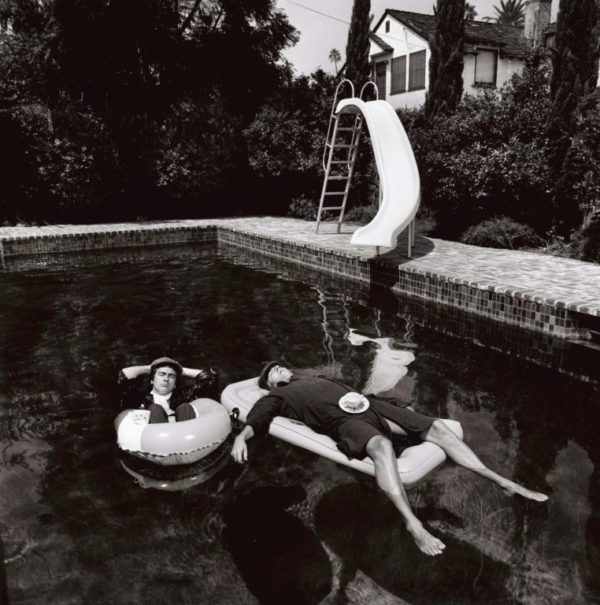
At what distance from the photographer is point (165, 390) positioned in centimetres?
505

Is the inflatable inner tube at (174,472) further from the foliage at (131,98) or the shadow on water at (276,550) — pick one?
the foliage at (131,98)

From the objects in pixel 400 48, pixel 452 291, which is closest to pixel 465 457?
pixel 452 291

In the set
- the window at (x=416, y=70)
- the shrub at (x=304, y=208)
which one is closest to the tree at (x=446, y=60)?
the shrub at (x=304, y=208)

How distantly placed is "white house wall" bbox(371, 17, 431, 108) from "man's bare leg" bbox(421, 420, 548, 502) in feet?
89.1

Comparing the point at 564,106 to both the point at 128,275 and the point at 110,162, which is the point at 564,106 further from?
the point at 110,162

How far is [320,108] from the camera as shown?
67.6 ft

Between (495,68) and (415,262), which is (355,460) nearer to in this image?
(415,262)

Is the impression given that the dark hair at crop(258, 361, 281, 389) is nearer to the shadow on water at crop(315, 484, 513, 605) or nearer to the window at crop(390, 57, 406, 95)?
the shadow on water at crop(315, 484, 513, 605)

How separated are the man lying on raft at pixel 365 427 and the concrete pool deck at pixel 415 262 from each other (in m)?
3.97

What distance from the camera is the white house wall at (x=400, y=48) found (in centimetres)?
2917

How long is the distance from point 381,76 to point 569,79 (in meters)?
20.4

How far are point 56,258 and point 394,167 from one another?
28.3ft

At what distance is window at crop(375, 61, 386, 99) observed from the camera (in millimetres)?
31906

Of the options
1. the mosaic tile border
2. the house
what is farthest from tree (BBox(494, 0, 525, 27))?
the mosaic tile border
